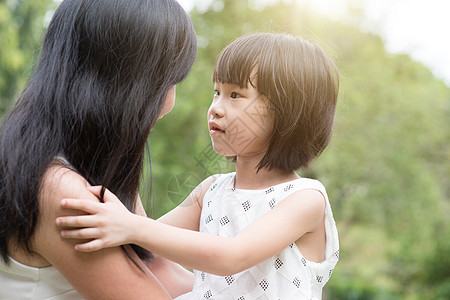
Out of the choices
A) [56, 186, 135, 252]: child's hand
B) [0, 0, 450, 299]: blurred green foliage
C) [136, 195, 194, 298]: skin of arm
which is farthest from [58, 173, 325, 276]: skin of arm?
[0, 0, 450, 299]: blurred green foliage

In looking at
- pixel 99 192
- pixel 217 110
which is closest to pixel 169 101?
pixel 217 110

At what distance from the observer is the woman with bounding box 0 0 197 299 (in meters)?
1.21

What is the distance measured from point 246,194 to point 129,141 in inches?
18.1

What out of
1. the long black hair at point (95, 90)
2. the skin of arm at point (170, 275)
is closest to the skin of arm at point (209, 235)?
the long black hair at point (95, 90)

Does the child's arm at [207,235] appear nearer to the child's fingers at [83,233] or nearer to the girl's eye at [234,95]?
the child's fingers at [83,233]

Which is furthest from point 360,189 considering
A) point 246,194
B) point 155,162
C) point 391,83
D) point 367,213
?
point 246,194

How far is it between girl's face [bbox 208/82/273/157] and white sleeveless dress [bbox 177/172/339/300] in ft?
0.50

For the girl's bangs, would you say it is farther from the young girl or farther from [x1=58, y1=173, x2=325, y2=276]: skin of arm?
[x1=58, y1=173, x2=325, y2=276]: skin of arm

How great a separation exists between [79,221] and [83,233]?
3cm

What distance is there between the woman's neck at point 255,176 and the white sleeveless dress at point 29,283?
2.14 feet

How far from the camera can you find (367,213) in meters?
11.8

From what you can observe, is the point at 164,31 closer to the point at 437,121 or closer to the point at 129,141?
the point at 129,141

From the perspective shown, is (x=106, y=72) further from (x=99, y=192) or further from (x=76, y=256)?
(x=76, y=256)

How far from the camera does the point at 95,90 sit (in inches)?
52.2
